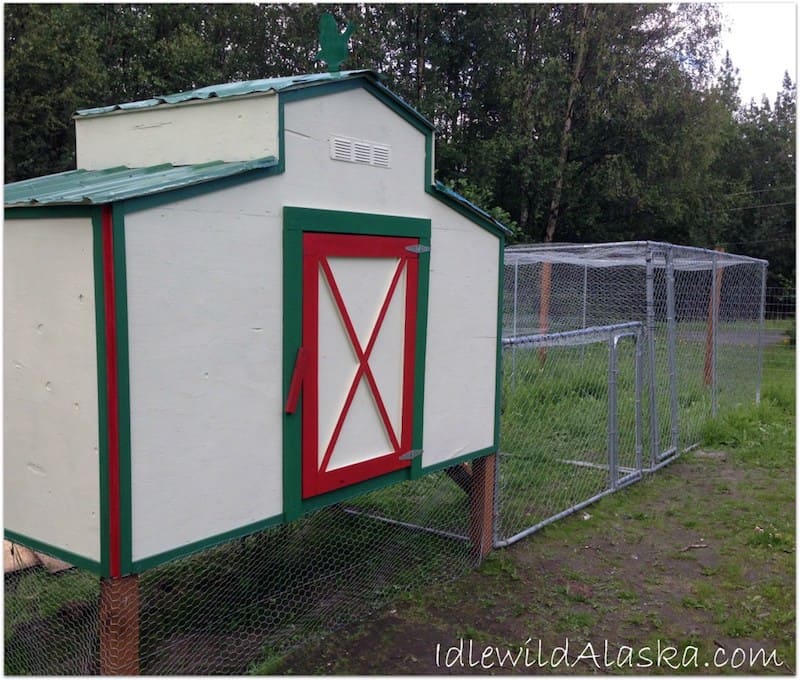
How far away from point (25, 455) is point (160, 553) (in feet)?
2.24

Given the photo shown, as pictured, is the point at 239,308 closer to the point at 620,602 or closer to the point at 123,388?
the point at 123,388

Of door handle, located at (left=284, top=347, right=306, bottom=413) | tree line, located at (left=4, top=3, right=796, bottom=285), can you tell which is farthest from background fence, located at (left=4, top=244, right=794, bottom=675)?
tree line, located at (left=4, top=3, right=796, bottom=285)

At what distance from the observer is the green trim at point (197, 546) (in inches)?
118

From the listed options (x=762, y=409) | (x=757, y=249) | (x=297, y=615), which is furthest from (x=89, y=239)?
(x=757, y=249)

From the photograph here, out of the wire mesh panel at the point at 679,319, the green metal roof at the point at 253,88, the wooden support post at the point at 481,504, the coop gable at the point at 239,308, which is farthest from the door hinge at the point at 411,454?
the wire mesh panel at the point at 679,319

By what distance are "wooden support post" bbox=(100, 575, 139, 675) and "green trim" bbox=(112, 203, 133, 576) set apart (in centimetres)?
15

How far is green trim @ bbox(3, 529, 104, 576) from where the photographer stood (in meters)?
2.95

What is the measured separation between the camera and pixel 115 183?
3252 mm

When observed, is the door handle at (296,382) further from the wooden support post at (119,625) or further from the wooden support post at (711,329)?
the wooden support post at (711,329)

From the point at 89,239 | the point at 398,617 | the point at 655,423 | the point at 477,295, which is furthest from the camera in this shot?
the point at 655,423

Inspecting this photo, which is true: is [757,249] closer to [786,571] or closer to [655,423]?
[655,423]

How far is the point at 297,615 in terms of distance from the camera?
4352mm

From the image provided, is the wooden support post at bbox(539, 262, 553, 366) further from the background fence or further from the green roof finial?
the green roof finial

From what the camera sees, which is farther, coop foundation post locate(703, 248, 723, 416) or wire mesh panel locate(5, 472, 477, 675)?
coop foundation post locate(703, 248, 723, 416)
